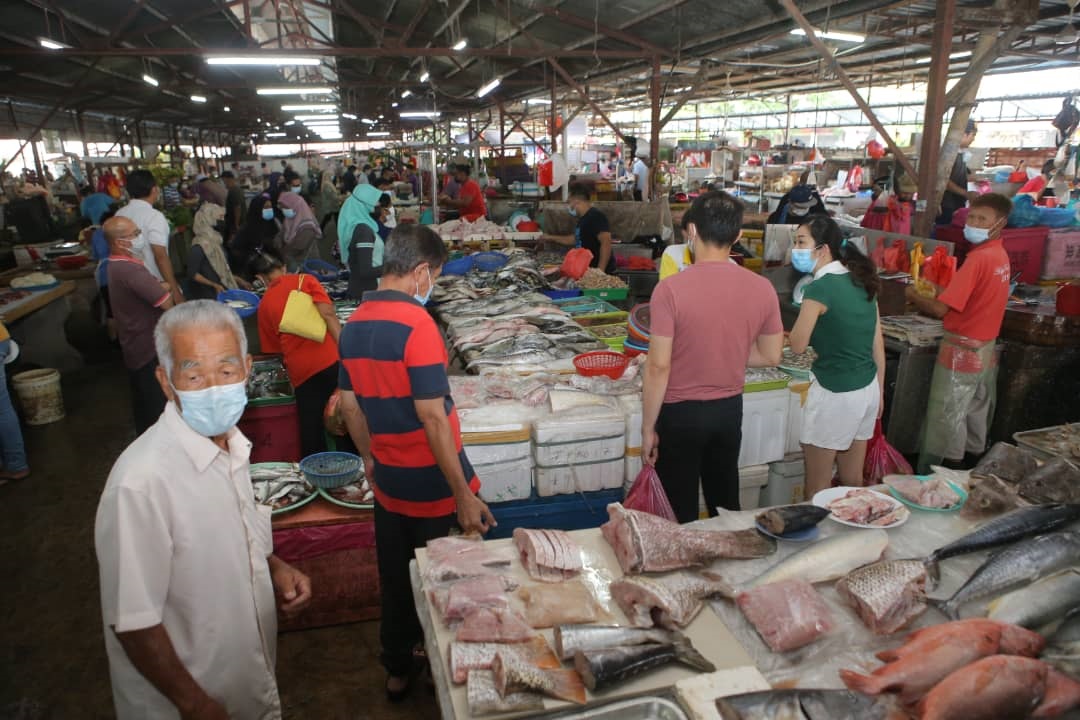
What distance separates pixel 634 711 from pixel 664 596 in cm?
40

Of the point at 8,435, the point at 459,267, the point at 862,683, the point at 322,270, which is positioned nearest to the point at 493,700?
the point at 862,683

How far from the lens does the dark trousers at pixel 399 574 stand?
3.01 m

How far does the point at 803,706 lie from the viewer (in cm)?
153

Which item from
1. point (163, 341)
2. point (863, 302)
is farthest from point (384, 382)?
point (863, 302)

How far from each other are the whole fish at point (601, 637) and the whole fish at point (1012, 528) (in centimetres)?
107

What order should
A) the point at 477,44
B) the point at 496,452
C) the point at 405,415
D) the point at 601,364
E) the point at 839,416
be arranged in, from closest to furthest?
the point at 405,415, the point at 496,452, the point at 839,416, the point at 601,364, the point at 477,44

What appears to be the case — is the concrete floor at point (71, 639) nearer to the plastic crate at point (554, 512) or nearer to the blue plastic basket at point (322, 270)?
the plastic crate at point (554, 512)

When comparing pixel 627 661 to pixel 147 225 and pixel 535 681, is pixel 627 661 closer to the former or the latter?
pixel 535 681

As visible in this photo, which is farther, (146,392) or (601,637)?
(146,392)

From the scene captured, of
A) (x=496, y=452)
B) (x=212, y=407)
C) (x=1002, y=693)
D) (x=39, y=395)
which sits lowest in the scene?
(x=39, y=395)

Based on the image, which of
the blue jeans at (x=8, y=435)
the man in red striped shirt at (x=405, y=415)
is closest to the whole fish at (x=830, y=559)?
the man in red striped shirt at (x=405, y=415)

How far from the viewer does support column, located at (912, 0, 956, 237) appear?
677 centimetres

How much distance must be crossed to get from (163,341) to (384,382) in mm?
968

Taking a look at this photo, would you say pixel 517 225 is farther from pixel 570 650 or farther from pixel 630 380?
pixel 570 650
